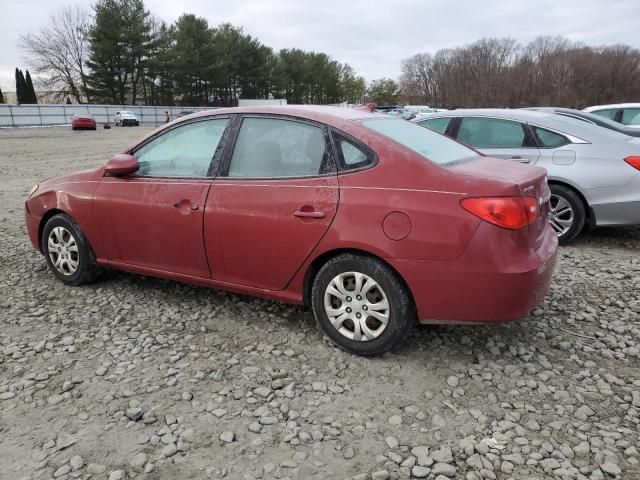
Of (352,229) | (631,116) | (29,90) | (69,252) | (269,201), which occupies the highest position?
(29,90)

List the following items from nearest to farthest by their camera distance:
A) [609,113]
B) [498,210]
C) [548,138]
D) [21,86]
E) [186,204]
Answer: [498,210] → [186,204] → [548,138] → [609,113] → [21,86]

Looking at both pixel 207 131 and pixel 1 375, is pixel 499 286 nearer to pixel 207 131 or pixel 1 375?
pixel 207 131

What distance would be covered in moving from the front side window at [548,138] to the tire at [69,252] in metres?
4.83

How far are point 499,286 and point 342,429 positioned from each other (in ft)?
3.74

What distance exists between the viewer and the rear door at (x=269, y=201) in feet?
10.6

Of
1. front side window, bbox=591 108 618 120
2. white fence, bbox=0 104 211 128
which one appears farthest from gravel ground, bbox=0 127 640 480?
white fence, bbox=0 104 211 128

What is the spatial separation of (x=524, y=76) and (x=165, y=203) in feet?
315

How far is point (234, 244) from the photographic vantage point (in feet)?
11.6

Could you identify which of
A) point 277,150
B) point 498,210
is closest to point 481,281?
point 498,210

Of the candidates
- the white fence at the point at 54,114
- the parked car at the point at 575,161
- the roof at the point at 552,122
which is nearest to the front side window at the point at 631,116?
the roof at the point at 552,122

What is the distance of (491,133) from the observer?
625cm

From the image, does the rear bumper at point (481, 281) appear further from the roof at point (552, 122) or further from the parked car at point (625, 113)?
the parked car at point (625, 113)

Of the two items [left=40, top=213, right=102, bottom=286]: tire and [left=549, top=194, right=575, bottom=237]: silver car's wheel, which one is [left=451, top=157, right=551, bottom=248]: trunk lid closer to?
[left=549, top=194, right=575, bottom=237]: silver car's wheel

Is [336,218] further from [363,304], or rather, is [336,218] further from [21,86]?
[21,86]
